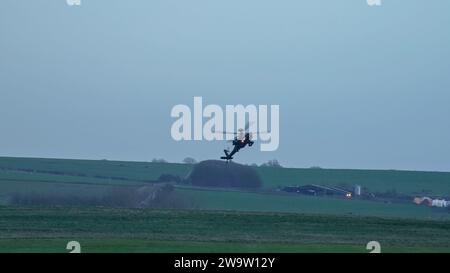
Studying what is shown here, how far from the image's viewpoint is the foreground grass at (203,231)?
3183 cm

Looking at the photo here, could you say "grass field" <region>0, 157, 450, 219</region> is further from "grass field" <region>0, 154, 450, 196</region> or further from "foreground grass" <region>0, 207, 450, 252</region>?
"foreground grass" <region>0, 207, 450, 252</region>

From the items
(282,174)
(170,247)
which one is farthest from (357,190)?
(170,247)

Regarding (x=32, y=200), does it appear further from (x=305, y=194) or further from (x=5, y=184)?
(x=305, y=194)

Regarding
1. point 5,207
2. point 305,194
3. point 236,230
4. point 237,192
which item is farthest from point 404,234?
point 305,194

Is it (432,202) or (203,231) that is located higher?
(432,202)

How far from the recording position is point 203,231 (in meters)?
36.8

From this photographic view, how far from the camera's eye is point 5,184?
197 feet

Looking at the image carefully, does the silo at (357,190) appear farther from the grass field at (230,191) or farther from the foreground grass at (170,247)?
the foreground grass at (170,247)

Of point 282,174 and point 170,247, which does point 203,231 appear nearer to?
point 170,247

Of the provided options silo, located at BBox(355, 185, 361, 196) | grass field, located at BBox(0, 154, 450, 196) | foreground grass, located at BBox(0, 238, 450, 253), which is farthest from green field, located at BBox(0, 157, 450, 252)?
grass field, located at BBox(0, 154, 450, 196)

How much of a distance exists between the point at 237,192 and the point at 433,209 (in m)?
10.6

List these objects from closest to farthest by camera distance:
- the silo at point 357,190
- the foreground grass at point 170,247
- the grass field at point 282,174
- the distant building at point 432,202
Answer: the foreground grass at point 170,247 → the distant building at point 432,202 → the silo at point 357,190 → the grass field at point 282,174

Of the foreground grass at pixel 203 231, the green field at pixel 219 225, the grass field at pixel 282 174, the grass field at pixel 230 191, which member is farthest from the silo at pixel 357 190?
the foreground grass at pixel 203 231
